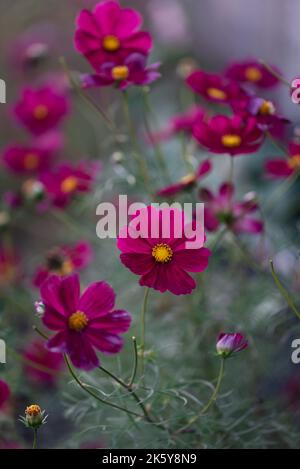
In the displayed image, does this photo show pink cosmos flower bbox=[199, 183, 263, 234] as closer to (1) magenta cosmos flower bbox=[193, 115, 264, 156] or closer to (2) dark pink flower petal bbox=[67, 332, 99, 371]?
(1) magenta cosmos flower bbox=[193, 115, 264, 156]

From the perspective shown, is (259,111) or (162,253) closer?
(162,253)

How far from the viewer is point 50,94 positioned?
1.18 m

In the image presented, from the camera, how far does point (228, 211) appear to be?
0.83m

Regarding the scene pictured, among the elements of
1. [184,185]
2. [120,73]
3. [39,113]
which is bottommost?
[184,185]

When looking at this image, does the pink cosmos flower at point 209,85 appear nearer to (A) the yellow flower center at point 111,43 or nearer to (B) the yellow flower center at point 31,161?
(A) the yellow flower center at point 111,43

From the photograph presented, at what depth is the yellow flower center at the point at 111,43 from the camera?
2.58 feet

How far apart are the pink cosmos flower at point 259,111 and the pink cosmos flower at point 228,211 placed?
0.10m

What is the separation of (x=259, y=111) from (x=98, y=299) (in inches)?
11.2

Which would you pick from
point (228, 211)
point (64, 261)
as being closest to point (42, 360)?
point (64, 261)

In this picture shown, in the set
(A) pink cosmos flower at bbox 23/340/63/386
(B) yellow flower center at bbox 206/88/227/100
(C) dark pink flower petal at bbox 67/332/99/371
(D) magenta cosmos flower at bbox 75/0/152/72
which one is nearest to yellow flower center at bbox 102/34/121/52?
(D) magenta cosmos flower at bbox 75/0/152/72

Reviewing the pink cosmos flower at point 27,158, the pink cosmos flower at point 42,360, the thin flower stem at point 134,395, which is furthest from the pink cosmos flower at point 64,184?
the thin flower stem at point 134,395

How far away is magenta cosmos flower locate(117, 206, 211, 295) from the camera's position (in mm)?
616

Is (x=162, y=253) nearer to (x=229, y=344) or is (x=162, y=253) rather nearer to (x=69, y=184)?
(x=229, y=344)
